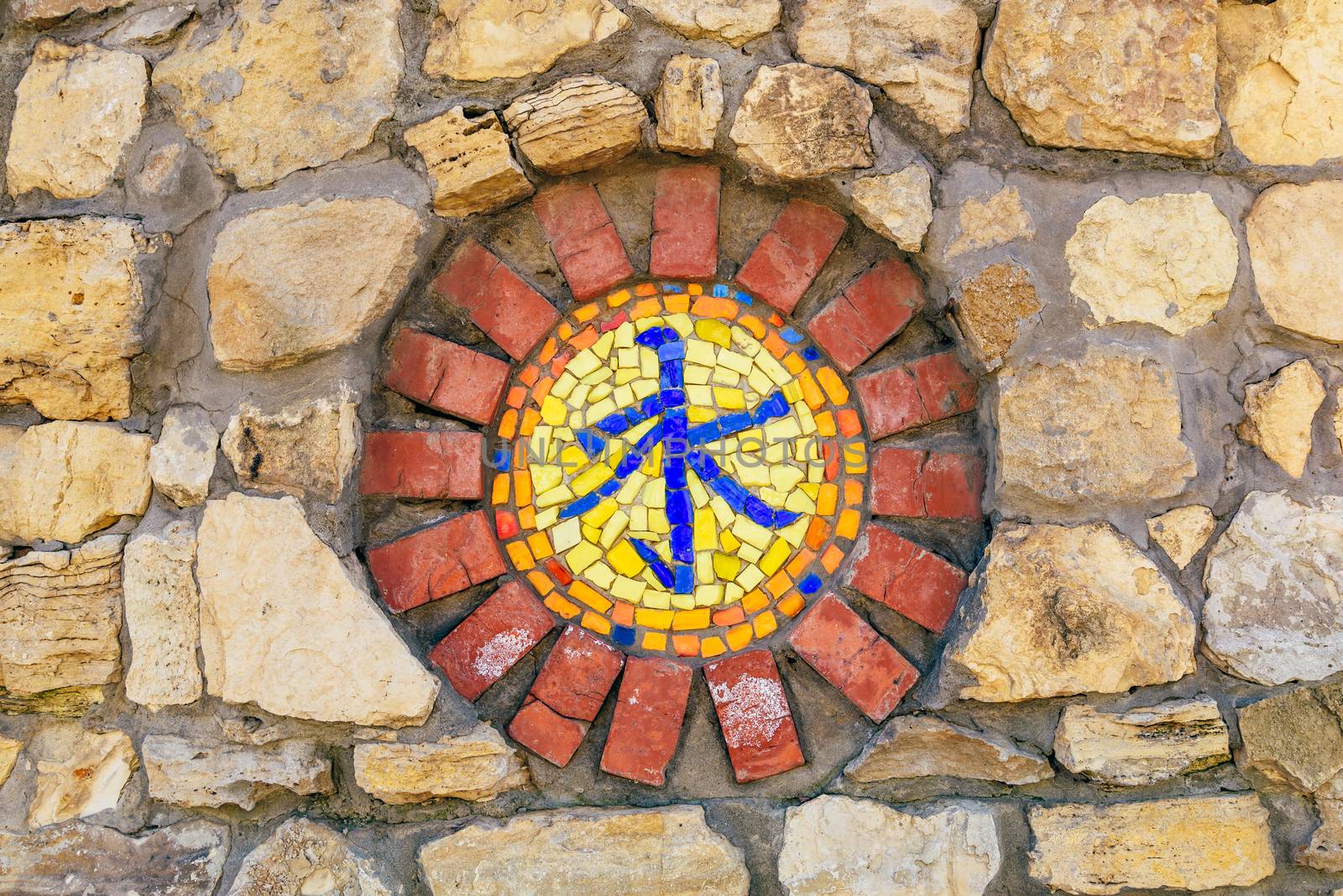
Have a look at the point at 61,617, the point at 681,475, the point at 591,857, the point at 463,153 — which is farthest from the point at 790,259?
the point at 61,617

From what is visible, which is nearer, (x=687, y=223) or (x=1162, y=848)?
(x=1162, y=848)

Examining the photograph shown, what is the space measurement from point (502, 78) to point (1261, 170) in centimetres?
129

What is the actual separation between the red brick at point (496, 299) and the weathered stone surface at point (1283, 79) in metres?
1.22

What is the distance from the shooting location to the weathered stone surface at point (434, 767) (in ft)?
5.49

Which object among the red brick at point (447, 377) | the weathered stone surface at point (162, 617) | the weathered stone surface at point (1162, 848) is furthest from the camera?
the red brick at point (447, 377)

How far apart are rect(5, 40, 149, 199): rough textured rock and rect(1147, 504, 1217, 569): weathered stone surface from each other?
6.10 feet

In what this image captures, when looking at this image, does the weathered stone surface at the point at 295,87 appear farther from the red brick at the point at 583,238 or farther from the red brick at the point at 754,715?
the red brick at the point at 754,715

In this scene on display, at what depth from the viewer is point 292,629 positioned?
1679 millimetres

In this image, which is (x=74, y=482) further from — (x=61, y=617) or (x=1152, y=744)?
(x=1152, y=744)

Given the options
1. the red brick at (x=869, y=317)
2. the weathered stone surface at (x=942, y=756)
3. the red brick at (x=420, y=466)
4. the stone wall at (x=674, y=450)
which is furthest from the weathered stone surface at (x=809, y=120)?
the weathered stone surface at (x=942, y=756)

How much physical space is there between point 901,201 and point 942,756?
918 mm

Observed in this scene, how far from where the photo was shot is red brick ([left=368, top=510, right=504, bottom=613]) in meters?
1.78

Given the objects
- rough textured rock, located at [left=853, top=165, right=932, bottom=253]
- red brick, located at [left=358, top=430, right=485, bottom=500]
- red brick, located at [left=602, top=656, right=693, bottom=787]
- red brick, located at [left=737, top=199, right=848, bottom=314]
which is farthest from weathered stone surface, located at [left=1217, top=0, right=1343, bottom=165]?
red brick, located at [left=358, top=430, right=485, bottom=500]

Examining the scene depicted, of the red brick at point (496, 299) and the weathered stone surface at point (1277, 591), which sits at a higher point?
the red brick at point (496, 299)
